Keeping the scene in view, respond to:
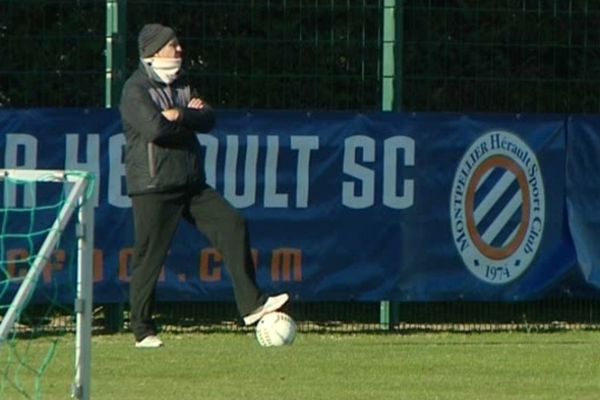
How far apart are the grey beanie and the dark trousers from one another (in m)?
0.90

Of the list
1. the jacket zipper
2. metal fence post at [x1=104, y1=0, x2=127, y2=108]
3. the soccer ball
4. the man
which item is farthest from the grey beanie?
metal fence post at [x1=104, y1=0, x2=127, y2=108]

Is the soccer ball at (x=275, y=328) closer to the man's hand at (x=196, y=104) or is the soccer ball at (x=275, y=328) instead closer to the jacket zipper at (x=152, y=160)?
the jacket zipper at (x=152, y=160)

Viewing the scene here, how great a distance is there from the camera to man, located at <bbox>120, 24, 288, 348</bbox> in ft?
41.1

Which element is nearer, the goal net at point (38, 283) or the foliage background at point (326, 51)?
the goal net at point (38, 283)

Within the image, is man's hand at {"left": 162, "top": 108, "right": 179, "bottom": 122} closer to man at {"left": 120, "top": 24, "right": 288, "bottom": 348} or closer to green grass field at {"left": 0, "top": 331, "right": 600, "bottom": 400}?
man at {"left": 120, "top": 24, "right": 288, "bottom": 348}

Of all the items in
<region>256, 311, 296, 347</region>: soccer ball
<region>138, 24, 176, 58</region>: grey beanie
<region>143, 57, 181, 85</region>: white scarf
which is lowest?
<region>256, 311, 296, 347</region>: soccer ball

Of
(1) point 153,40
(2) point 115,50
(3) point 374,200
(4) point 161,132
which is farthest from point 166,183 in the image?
(3) point 374,200

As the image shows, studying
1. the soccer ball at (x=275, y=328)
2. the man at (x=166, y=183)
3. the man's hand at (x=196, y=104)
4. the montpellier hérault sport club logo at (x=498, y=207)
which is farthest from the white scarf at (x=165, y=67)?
the montpellier hérault sport club logo at (x=498, y=207)

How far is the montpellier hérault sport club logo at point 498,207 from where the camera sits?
51.1ft

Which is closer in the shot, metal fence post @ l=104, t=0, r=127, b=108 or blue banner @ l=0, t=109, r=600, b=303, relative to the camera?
blue banner @ l=0, t=109, r=600, b=303

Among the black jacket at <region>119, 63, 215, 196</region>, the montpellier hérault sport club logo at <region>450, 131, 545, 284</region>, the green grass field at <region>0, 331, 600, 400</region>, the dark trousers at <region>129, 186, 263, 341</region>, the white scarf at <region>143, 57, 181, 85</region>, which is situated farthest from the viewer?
the montpellier hérault sport club logo at <region>450, 131, 545, 284</region>

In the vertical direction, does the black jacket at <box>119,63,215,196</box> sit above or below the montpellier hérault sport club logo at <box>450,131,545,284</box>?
above

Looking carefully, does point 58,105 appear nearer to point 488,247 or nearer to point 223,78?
point 223,78

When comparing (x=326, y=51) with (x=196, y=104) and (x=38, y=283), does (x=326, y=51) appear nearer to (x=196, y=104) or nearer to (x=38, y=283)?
(x=38, y=283)
